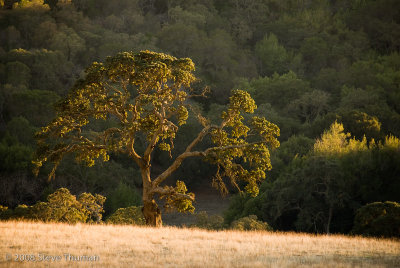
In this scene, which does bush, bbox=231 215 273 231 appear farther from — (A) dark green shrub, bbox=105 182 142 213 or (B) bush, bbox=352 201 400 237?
(A) dark green shrub, bbox=105 182 142 213

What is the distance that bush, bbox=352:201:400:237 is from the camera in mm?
28922

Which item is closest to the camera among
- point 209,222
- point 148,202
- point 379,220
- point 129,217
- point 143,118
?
point 143,118

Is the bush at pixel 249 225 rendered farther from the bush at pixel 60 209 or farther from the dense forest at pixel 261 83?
the bush at pixel 60 209

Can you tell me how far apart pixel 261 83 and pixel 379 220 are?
57.9 m

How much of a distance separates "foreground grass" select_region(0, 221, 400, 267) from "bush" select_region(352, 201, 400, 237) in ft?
24.0

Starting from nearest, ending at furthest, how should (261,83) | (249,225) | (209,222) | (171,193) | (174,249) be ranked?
(174,249)
(171,193)
(249,225)
(209,222)
(261,83)

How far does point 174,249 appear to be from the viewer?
18016mm

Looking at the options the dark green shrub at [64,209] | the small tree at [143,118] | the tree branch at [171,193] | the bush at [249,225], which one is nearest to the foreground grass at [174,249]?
the tree branch at [171,193]

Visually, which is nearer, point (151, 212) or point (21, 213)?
point (151, 212)

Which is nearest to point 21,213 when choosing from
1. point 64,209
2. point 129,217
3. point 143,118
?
point 64,209

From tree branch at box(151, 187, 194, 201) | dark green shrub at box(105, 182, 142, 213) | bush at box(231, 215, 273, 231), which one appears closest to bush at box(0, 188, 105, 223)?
tree branch at box(151, 187, 194, 201)

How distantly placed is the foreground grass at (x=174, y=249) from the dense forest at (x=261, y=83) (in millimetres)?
9700

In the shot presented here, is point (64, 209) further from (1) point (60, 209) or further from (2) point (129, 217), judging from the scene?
(2) point (129, 217)

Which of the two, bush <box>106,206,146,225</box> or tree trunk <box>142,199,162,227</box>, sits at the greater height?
tree trunk <box>142,199,162,227</box>
